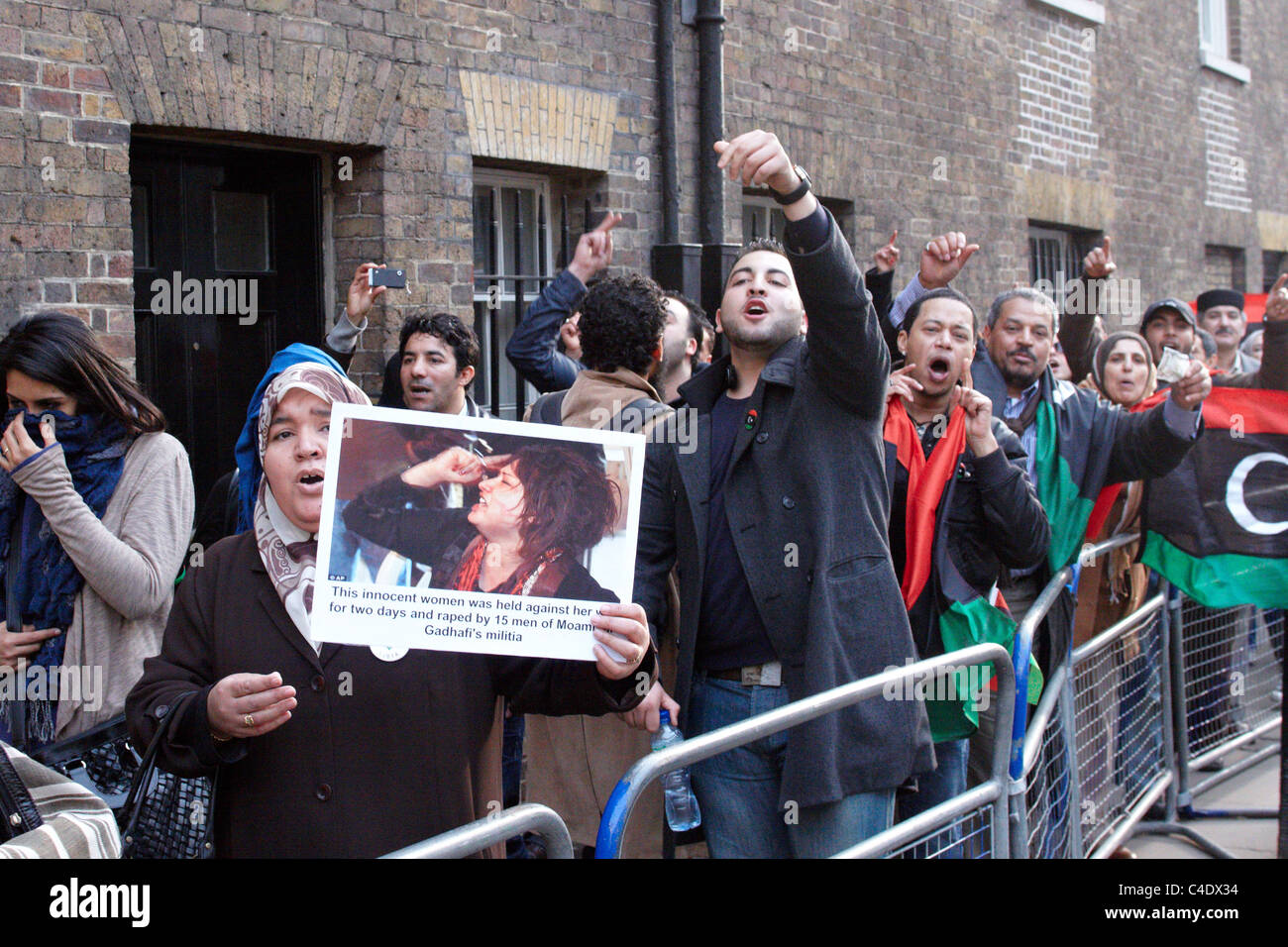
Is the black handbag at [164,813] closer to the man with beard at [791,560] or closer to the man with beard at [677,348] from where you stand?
the man with beard at [791,560]

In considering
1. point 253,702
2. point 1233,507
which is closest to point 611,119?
point 1233,507

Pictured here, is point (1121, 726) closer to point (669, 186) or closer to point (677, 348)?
point (677, 348)

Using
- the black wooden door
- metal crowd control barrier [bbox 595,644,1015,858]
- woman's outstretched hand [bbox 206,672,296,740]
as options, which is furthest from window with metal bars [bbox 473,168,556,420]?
woman's outstretched hand [bbox 206,672,296,740]

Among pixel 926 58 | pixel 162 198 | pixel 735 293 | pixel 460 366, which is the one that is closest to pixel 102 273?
pixel 162 198

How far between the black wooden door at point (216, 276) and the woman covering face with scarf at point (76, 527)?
1.78m

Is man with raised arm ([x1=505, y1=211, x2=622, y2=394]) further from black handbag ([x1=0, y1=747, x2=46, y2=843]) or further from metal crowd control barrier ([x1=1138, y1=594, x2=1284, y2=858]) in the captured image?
black handbag ([x1=0, y1=747, x2=46, y2=843])

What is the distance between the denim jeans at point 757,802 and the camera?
2916 mm

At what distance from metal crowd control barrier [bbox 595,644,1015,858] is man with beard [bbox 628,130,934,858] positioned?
17cm

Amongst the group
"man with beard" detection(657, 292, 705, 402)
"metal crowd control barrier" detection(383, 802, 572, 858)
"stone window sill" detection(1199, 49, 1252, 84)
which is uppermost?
"stone window sill" detection(1199, 49, 1252, 84)

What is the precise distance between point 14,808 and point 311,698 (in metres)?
0.57

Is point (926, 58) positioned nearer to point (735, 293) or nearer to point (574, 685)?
point (735, 293)

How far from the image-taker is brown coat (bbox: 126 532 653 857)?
2178 mm

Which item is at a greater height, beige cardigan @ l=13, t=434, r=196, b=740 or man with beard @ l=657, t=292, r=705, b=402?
man with beard @ l=657, t=292, r=705, b=402

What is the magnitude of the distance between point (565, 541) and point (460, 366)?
252 cm
